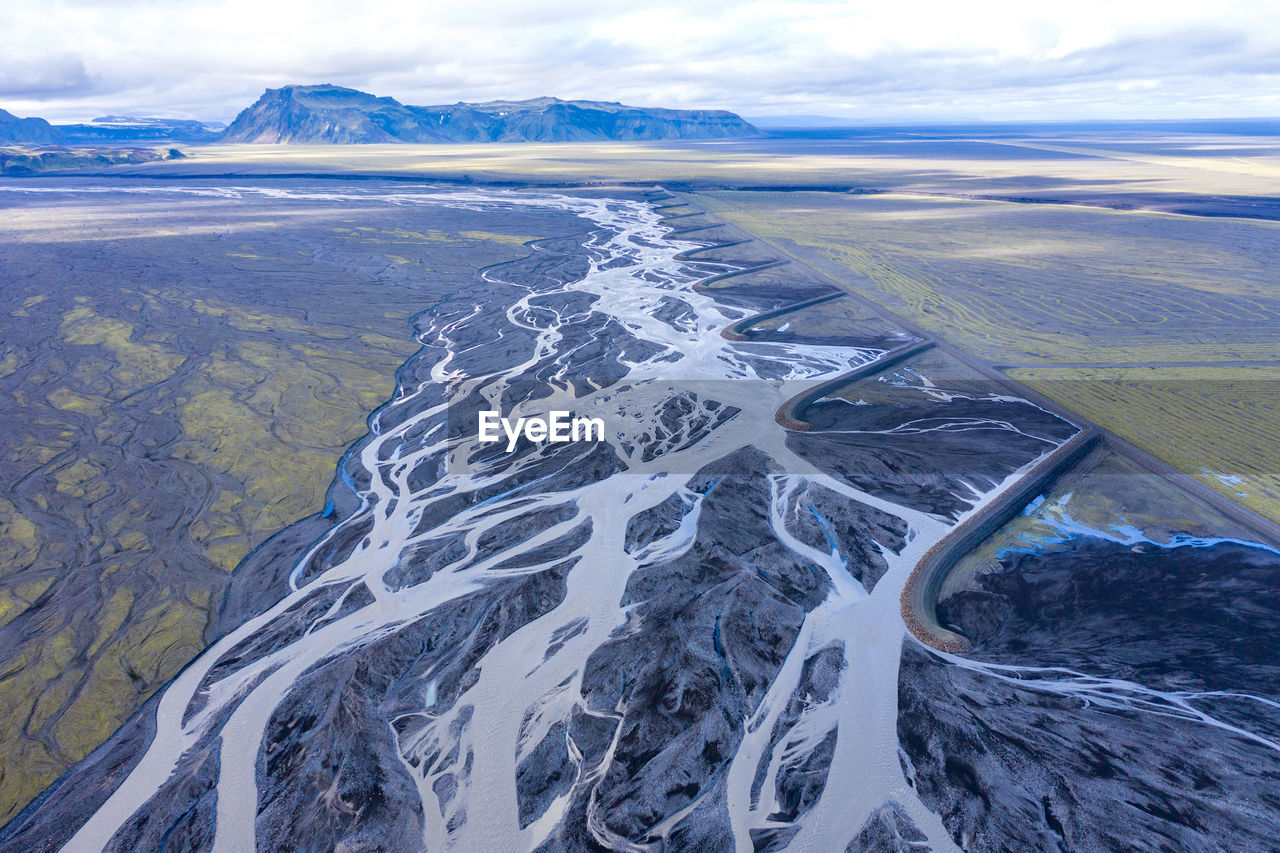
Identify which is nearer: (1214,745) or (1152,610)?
(1214,745)

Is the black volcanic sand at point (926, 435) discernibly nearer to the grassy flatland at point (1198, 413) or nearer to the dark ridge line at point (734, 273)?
the grassy flatland at point (1198, 413)

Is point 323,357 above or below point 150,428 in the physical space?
above

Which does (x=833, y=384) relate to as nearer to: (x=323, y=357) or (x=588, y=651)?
(x=588, y=651)

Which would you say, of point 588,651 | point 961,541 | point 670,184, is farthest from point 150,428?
point 670,184

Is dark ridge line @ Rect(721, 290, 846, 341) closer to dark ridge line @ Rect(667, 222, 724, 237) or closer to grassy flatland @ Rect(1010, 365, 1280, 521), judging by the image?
grassy flatland @ Rect(1010, 365, 1280, 521)

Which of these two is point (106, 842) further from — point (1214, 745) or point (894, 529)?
point (1214, 745)

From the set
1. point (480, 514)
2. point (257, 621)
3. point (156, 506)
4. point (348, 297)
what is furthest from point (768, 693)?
point (348, 297)

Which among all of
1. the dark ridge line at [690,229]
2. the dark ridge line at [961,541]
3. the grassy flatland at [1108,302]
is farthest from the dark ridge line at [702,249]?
the dark ridge line at [961,541]
